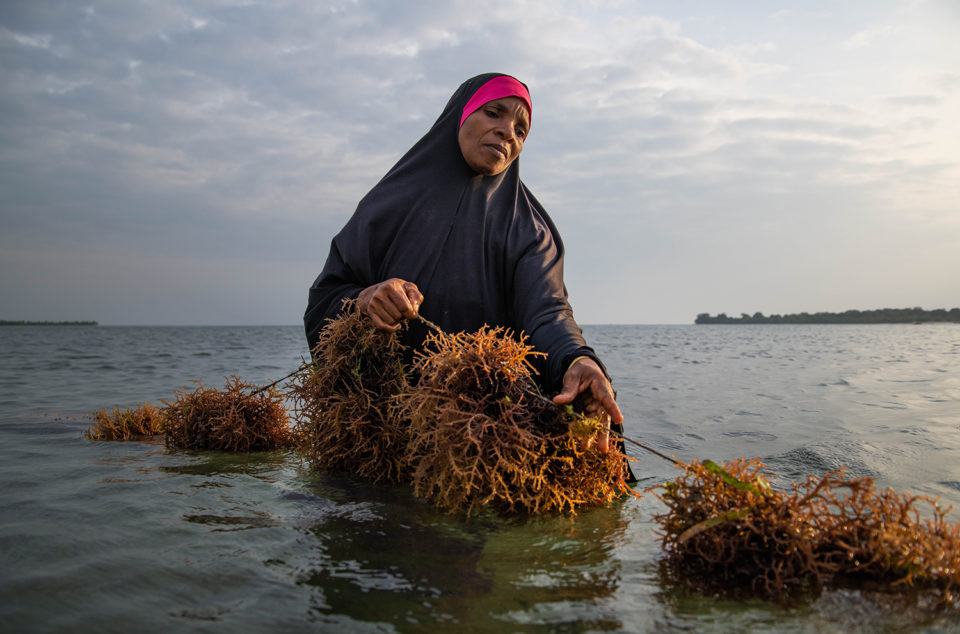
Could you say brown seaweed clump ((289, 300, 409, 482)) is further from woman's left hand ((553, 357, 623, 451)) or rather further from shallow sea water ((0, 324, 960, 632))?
woman's left hand ((553, 357, 623, 451))

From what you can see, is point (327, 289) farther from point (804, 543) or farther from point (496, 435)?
point (804, 543)

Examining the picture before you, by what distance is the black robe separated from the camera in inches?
159

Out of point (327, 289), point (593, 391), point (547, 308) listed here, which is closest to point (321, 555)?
point (593, 391)

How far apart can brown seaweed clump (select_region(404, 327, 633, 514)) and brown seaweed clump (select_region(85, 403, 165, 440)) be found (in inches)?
136

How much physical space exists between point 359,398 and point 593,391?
1.51 metres

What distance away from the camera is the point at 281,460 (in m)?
4.34

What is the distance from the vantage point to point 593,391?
2.85m

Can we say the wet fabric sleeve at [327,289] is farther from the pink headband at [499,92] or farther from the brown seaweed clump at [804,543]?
the brown seaweed clump at [804,543]

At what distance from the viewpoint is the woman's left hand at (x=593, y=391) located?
2771mm

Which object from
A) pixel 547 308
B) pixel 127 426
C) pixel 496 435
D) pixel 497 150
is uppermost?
pixel 497 150

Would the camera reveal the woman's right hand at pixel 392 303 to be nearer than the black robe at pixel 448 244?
Yes

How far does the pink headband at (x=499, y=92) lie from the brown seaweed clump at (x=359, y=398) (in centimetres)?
167

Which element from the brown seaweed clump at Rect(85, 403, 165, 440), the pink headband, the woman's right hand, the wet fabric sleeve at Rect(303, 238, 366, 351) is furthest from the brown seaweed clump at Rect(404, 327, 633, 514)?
the brown seaweed clump at Rect(85, 403, 165, 440)

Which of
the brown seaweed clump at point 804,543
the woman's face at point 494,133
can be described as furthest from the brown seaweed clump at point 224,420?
the brown seaweed clump at point 804,543
